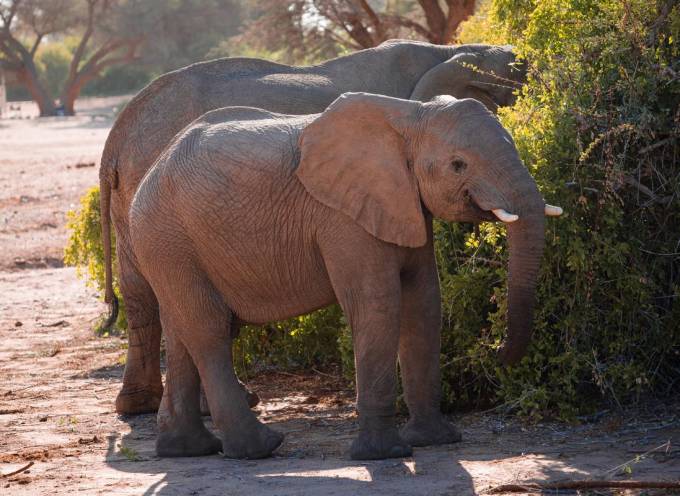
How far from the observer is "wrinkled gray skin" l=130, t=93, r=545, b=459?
5.28 metres

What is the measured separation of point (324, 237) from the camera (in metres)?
5.56

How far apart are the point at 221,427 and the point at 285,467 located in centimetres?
47

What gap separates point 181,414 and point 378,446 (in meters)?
1.07

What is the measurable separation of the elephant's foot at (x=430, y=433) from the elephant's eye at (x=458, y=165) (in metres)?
1.27

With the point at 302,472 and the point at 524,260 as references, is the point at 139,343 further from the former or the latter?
the point at 524,260

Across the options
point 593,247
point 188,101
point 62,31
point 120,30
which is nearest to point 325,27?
point 188,101

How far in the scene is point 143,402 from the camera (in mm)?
7109

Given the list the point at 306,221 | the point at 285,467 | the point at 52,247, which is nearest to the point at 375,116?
the point at 306,221

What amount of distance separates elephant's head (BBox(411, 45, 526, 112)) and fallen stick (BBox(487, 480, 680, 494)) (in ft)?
13.0

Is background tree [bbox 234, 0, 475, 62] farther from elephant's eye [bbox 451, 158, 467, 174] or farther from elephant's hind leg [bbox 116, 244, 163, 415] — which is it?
elephant's eye [bbox 451, 158, 467, 174]

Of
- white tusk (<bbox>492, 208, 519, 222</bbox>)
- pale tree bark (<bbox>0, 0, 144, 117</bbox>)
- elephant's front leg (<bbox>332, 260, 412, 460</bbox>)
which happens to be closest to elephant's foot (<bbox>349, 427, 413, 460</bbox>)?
elephant's front leg (<bbox>332, 260, 412, 460</bbox>)

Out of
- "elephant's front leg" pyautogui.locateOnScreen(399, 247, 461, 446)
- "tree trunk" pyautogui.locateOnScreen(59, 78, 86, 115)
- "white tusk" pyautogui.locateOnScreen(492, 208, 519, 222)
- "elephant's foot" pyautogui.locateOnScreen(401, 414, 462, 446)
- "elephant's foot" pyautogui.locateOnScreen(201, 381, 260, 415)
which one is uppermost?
"tree trunk" pyautogui.locateOnScreen(59, 78, 86, 115)

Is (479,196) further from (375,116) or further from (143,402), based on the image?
(143,402)

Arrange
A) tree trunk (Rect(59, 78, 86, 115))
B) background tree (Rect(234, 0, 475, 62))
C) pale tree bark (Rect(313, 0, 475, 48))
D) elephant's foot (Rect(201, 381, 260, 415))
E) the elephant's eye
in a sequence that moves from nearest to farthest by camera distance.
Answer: the elephant's eye
elephant's foot (Rect(201, 381, 260, 415))
pale tree bark (Rect(313, 0, 475, 48))
background tree (Rect(234, 0, 475, 62))
tree trunk (Rect(59, 78, 86, 115))
